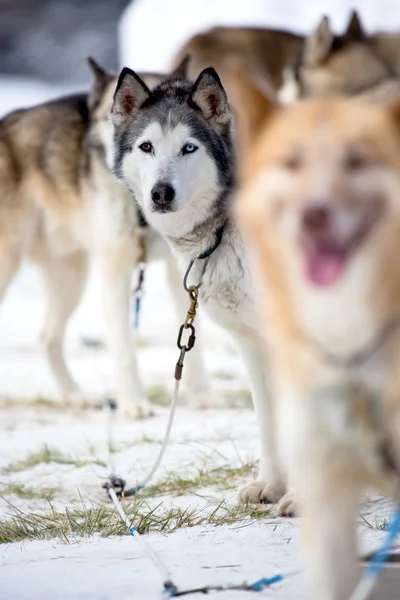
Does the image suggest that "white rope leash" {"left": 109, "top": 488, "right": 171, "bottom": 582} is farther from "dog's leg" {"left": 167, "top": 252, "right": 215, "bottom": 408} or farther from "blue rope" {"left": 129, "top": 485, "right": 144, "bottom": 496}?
"dog's leg" {"left": 167, "top": 252, "right": 215, "bottom": 408}

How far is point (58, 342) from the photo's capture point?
475cm

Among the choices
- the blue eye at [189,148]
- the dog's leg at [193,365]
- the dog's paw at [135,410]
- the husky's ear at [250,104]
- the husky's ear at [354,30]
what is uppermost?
the husky's ear at [354,30]

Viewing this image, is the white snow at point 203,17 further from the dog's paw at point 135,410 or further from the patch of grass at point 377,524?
the patch of grass at point 377,524

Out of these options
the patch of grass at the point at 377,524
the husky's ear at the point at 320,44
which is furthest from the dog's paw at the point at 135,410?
the husky's ear at the point at 320,44

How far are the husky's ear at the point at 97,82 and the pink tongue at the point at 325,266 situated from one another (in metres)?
3.09

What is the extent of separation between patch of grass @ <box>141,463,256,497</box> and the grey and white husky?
212mm

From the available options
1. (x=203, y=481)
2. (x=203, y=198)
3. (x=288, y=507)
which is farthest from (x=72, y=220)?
(x=288, y=507)

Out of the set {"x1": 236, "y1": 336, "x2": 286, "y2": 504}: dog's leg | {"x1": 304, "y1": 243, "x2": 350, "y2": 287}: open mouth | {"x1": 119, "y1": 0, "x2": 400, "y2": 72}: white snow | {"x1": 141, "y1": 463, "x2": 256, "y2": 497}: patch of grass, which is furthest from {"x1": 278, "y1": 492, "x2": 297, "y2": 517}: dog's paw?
{"x1": 119, "y1": 0, "x2": 400, "y2": 72}: white snow

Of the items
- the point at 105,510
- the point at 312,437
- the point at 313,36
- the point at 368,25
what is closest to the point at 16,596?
the point at 105,510

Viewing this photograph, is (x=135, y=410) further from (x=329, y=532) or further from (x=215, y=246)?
(x=329, y=532)

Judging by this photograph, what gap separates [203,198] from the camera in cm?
274

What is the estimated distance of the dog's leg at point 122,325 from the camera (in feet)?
13.9

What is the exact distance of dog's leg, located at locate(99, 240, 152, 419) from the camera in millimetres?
4230

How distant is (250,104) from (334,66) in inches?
128
